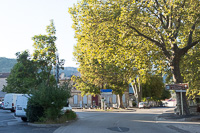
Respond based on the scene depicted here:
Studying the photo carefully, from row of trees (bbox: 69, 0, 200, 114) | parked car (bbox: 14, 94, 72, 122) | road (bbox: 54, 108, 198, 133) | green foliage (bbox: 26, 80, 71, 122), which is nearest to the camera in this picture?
road (bbox: 54, 108, 198, 133)

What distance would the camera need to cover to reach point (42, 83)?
1827 centimetres

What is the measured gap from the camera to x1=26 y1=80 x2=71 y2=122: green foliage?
1733 cm

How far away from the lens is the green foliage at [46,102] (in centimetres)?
1733

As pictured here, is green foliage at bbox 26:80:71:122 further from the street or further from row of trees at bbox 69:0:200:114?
row of trees at bbox 69:0:200:114

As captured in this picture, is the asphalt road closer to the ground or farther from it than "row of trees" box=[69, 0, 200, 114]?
closer to the ground

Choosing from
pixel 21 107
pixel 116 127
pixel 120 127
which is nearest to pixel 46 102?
pixel 21 107

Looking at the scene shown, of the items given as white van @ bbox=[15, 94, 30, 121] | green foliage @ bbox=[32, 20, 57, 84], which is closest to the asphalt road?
white van @ bbox=[15, 94, 30, 121]

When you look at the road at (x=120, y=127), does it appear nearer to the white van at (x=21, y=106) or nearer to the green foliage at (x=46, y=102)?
the green foliage at (x=46, y=102)

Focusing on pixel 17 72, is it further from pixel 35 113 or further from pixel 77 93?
pixel 35 113

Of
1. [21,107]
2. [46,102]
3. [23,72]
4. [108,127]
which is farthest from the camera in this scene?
[23,72]

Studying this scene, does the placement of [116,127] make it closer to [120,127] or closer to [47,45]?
[120,127]

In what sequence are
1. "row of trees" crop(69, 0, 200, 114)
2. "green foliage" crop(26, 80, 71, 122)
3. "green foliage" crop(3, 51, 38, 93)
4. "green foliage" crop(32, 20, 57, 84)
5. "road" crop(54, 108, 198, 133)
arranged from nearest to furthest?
"road" crop(54, 108, 198, 133), "green foliage" crop(26, 80, 71, 122), "row of trees" crop(69, 0, 200, 114), "green foliage" crop(32, 20, 57, 84), "green foliage" crop(3, 51, 38, 93)

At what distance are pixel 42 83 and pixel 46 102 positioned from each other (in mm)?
1633

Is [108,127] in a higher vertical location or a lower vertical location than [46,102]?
lower
